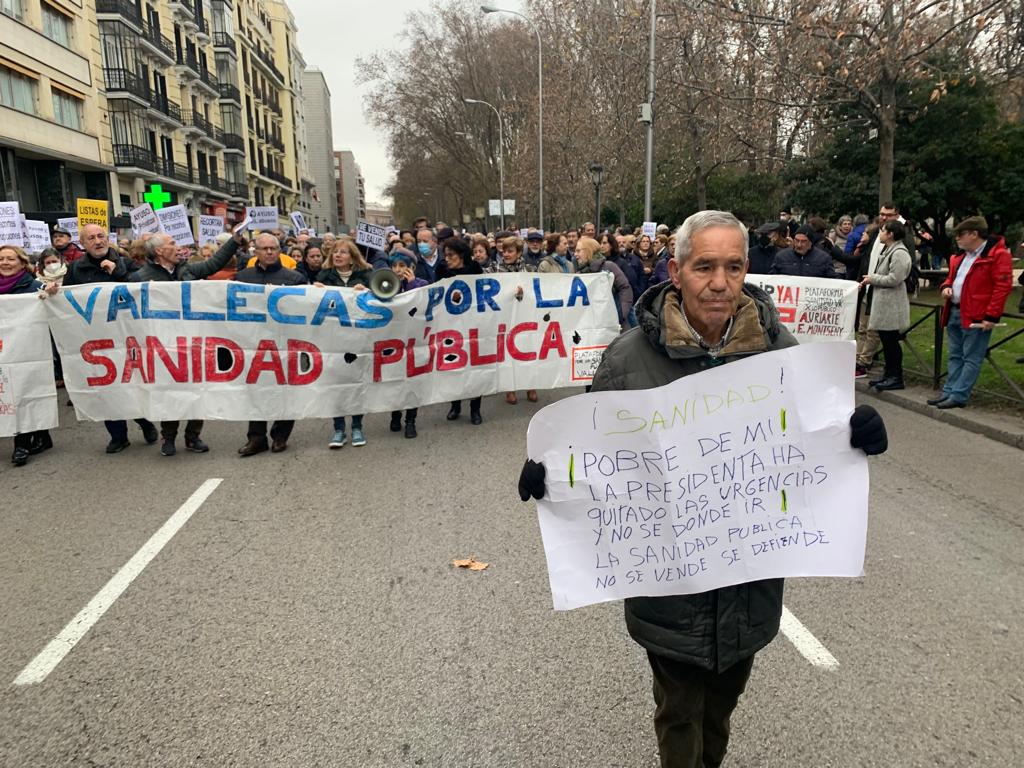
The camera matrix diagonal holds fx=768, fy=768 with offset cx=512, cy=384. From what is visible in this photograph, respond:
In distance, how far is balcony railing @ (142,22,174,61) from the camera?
42.1 metres

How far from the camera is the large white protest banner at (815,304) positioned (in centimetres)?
870

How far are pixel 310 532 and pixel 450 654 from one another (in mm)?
1786

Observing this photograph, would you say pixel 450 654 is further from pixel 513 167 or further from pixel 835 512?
pixel 513 167

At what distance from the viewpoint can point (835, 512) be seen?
7.06 ft

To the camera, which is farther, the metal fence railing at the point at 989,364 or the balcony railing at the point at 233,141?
the balcony railing at the point at 233,141

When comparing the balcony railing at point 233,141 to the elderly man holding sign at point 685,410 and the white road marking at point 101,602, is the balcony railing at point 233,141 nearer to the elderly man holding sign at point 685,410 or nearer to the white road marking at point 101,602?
the white road marking at point 101,602

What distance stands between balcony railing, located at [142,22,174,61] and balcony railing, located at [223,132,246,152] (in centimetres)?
1123

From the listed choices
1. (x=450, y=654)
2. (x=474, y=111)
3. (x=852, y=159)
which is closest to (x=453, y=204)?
(x=474, y=111)

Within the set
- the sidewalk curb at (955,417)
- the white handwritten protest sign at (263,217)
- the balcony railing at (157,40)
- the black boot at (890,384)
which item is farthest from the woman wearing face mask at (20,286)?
the balcony railing at (157,40)

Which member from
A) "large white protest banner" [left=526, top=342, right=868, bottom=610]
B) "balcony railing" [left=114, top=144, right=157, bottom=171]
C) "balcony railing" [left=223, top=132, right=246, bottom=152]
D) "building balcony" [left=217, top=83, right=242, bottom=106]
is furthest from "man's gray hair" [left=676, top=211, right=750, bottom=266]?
"balcony railing" [left=223, top=132, right=246, bottom=152]

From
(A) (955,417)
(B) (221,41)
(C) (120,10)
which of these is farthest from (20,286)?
(B) (221,41)

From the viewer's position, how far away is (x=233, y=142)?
5869 centimetres

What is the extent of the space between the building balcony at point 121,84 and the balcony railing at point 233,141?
58.7 ft

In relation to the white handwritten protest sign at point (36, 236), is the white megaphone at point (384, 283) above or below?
below
